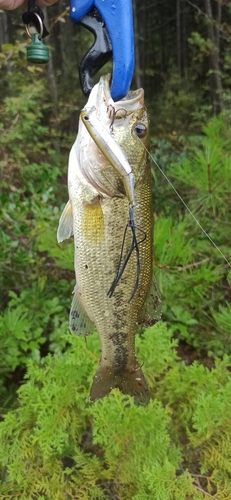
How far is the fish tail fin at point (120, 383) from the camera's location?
5.08 feet

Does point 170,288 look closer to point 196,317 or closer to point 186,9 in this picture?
point 196,317

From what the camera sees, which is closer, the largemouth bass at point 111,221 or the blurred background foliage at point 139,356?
the largemouth bass at point 111,221

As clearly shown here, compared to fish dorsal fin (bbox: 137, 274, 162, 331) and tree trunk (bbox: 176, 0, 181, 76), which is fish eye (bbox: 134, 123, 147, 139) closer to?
fish dorsal fin (bbox: 137, 274, 162, 331)

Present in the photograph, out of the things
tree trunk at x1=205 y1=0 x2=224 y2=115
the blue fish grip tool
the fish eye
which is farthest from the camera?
tree trunk at x1=205 y1=0 x2=224 y2=115

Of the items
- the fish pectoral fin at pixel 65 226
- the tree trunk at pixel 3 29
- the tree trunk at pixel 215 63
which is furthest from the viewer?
the tree trunk at pixel 3 29

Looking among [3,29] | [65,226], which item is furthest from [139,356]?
[3,29]

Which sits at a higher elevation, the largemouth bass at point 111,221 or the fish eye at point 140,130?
the fish eye at point 140,130

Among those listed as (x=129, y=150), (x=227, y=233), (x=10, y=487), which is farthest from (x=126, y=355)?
(x=227, y=233)

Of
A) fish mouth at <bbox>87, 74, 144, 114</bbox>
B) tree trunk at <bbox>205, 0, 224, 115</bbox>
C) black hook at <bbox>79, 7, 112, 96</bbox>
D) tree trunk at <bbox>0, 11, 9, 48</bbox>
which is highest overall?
tree trunk at <bbox>0, 11, 9, 48</bbox>

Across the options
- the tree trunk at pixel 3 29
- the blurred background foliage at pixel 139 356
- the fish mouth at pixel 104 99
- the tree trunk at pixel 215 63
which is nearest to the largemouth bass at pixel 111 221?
the fish mouth at pixel 104 99

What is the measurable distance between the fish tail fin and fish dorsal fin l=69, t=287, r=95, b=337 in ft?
0.62

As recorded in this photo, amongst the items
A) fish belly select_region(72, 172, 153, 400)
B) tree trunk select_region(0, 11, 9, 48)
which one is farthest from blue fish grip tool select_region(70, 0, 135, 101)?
tree trunk select_region(0, 11, 9, 48)

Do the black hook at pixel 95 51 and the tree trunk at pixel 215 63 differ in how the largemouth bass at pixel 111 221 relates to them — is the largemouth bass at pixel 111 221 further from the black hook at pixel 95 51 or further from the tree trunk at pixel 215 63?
the tree trunk at pixel 215 63

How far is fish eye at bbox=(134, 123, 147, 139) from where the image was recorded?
1.22 m
